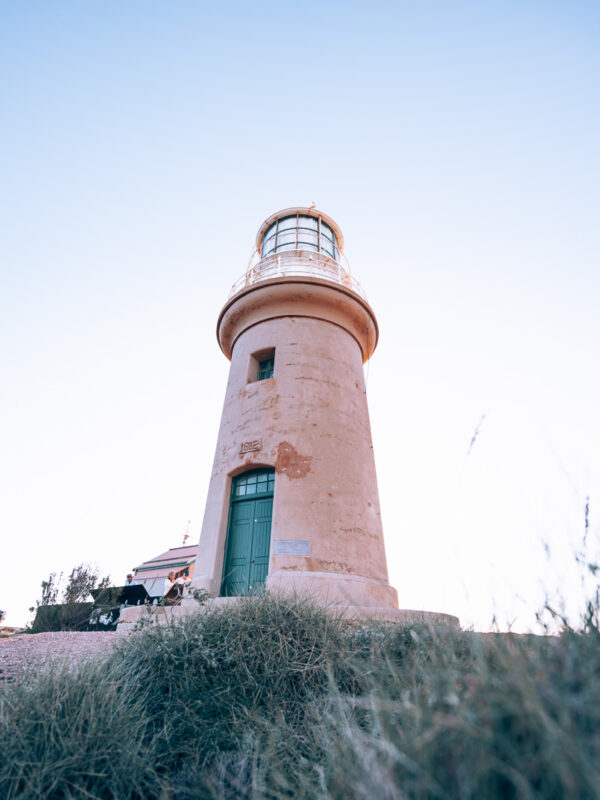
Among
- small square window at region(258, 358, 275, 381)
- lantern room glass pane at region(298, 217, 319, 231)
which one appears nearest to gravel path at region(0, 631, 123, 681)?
small square window at region(258, 358, 275, 381)

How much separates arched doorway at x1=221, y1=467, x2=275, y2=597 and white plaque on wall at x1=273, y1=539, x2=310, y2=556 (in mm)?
461

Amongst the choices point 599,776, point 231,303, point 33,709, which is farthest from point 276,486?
point 599,776

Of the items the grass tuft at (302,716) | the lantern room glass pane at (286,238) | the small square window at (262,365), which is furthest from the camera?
the lantern room glass pane at (286,238)

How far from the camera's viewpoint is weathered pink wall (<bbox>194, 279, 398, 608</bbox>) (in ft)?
25.9

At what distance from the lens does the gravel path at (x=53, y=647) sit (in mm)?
4977

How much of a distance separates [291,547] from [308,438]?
210 cm

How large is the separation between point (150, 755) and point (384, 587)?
5.96m

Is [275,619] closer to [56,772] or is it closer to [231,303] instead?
[56,772]

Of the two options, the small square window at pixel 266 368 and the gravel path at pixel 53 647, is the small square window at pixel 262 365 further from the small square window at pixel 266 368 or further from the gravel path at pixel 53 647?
the gravel path at pixel 53 647

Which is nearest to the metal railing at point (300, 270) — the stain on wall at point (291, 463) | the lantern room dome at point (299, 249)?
the lantern room dome at point (299, 249)

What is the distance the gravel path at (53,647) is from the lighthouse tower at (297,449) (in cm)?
203

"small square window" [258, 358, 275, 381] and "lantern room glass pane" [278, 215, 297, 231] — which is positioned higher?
"lantern room glass pane" [278, 215, 297, 231]

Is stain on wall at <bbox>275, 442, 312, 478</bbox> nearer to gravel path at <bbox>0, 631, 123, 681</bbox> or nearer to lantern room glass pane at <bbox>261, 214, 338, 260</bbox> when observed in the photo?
gravel path at <bbox>0, 631, 123, 681</bbox>

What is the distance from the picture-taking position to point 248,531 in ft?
28.1
